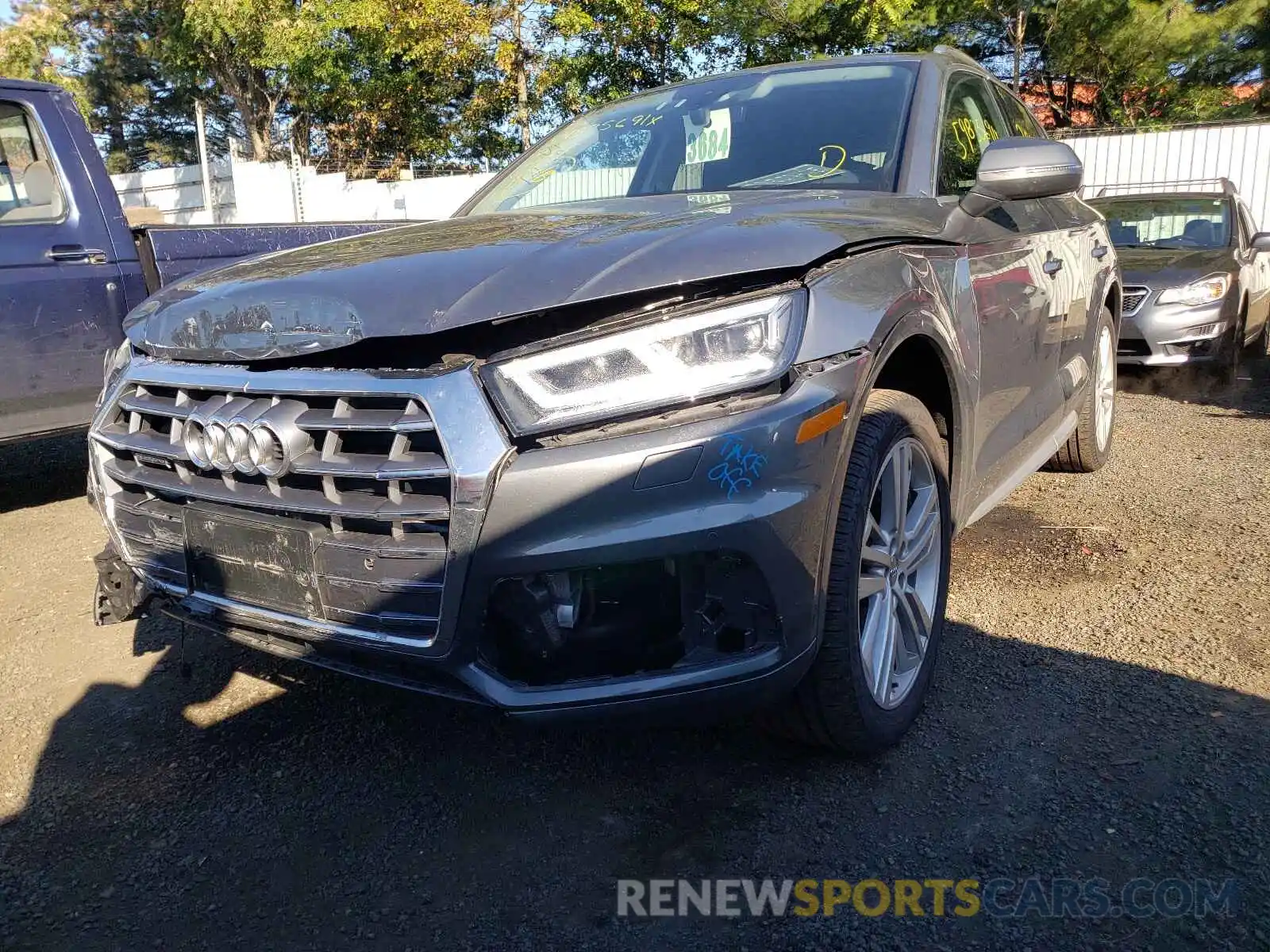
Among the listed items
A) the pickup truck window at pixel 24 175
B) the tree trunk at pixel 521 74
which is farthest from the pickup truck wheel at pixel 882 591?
the tree trunk at pixel 521 74

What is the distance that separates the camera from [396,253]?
2.38 m

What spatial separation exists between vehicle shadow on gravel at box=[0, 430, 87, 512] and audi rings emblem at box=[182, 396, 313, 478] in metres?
3.37

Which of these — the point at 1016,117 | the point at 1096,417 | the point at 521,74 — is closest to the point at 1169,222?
the point at 1096,417

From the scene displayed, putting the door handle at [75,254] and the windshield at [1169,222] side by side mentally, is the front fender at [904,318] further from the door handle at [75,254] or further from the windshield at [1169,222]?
the windshield at [1169,222]

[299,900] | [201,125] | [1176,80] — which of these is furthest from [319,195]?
[1176,80]

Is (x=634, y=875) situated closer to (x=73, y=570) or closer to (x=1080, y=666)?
(x=1080, y=666)

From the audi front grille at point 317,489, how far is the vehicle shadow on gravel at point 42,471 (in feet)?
10.6

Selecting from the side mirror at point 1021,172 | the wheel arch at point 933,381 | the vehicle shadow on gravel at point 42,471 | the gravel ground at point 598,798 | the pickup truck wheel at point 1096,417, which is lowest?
the vehicle shadow on gravel at point 42,471

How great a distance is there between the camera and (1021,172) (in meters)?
2.80

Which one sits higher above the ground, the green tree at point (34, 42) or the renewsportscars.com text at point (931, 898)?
the green tree at point (34, 42)

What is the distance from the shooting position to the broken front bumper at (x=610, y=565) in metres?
1.83

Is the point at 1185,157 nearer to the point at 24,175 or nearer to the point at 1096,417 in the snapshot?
the point at 1096,417

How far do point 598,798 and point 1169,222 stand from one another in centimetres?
825

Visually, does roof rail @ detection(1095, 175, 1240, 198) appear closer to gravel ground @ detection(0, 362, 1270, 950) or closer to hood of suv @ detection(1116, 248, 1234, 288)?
hood of suv @ detection(1116, 248, 1234, 288)
